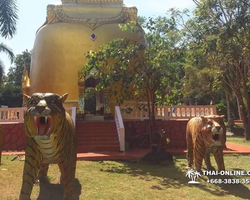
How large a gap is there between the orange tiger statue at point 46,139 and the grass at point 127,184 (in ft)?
2.97

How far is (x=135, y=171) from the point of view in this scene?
719cm

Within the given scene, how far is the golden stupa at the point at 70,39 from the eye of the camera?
13.2m

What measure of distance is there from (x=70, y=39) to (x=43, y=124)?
34.5 ft

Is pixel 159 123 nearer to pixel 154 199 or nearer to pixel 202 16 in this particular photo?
pixel 202 16

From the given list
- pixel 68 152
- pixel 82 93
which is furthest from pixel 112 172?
pixel 82 93

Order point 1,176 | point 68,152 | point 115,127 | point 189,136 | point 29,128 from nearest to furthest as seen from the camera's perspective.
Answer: point 29,128
point 68,152
point 1,176
point 189,136
point 115,127

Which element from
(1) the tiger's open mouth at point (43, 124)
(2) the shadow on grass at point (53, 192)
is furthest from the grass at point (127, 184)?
(1) the tiger's open mouth at point (43, 124)

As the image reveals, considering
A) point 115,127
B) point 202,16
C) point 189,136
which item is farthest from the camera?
point 115,127

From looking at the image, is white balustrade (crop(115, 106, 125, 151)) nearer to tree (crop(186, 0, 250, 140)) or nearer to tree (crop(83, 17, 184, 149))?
tree (crop(83, 17, 184, 149))

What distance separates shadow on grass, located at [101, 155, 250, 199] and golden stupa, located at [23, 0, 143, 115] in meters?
5.73

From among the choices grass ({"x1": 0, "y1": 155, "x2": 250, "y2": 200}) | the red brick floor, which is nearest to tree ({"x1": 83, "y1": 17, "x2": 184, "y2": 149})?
the red brick floor

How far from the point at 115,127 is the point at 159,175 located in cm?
425

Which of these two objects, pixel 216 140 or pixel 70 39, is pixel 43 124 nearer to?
pixel 216 140

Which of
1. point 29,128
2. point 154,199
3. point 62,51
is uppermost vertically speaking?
point 62,51
